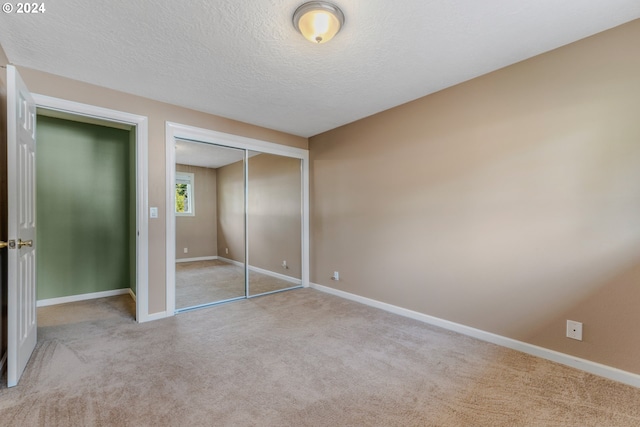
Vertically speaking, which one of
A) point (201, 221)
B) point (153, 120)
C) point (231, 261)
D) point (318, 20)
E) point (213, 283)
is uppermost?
point (318, 20)

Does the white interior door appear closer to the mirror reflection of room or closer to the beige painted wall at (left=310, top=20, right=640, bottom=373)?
the mirror reflection of room

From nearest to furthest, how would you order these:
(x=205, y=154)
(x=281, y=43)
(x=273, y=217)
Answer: (x=281, y=43)
(x=205, y=154)
(x=273, y=217)

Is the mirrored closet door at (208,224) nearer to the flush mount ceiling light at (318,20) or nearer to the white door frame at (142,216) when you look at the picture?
the white door frame at (142,216)

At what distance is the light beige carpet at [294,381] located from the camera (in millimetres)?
1562

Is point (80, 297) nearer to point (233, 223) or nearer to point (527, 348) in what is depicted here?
point (233, 223)

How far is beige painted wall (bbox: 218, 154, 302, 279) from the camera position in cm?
411

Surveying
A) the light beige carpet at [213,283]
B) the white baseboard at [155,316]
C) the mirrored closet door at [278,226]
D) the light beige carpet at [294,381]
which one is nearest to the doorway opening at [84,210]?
the white baseboard at [155,316]

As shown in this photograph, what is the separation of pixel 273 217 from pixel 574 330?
367 centimetres

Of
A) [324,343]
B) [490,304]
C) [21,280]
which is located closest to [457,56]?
[490,304]

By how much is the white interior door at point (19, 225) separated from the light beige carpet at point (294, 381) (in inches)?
8.3

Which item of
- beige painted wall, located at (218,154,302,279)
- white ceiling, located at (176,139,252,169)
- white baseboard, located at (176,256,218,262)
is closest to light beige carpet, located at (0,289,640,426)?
white baseboard, located at (176,256,218,262)

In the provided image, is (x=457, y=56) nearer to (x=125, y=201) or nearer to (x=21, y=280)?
(x=21, y=280)

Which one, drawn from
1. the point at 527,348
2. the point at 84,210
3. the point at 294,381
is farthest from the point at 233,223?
the point at 527,348

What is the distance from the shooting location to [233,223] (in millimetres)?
4031
